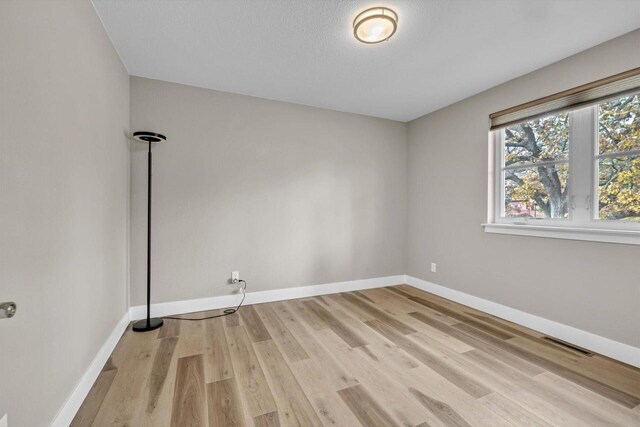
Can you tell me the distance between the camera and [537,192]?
8.58ft

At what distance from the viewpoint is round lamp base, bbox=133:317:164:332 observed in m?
2.45

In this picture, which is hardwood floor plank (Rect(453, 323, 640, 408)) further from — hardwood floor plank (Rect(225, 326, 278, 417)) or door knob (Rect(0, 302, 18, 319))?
door knob (Rect(0, 302, 18, 319))

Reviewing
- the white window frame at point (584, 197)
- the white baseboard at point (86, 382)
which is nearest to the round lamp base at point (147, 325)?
the white baseboard at point (86, 382)

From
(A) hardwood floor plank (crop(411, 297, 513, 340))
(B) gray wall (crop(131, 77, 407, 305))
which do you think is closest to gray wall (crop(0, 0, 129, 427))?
(B) gray wall (crop(131, 77, 407, 305))

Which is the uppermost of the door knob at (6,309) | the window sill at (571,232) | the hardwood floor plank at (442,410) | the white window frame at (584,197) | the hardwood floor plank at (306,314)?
the white window frame at (584,197)

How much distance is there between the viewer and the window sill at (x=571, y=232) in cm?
196

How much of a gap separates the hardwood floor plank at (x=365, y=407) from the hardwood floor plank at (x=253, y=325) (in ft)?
3.06

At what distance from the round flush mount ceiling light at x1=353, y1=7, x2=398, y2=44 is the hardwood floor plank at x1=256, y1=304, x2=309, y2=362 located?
2359 mm

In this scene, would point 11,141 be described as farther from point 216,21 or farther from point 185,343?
point 185,343

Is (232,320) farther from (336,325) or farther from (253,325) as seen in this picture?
(336,325)

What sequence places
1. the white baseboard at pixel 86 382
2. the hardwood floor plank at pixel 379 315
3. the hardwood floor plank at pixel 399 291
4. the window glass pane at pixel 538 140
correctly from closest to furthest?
the white baseboard at pixel 86 382, the window glass pane at pixel 538 140, the hardwood floor plank at pixel 379 315, the hardwood floor plank at pixel 399 291

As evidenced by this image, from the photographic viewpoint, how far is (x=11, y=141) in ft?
3.30

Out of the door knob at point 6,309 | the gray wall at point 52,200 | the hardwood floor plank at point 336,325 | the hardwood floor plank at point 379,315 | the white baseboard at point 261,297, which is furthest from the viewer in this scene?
the white baseboard at point 261,297

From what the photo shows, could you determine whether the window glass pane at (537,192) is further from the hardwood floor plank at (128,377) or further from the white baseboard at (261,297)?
the hardwood floor plank at (128,377)
